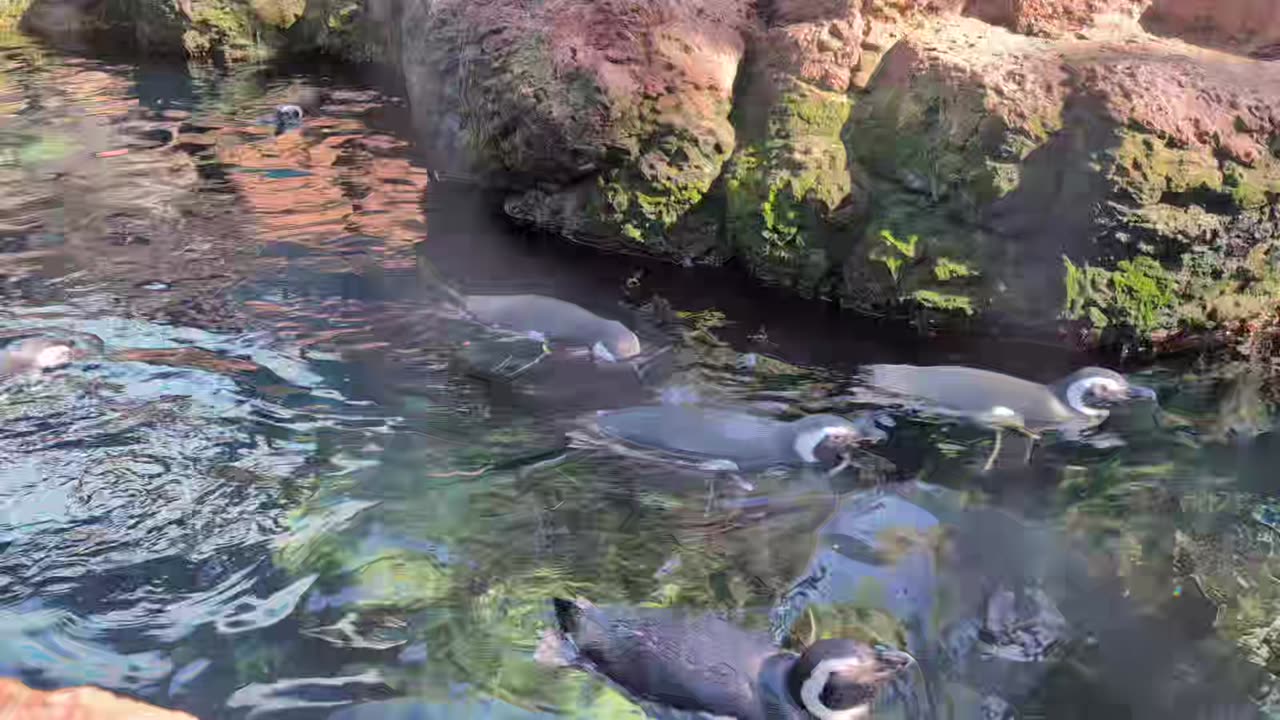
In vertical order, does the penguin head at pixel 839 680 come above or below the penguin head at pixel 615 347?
below

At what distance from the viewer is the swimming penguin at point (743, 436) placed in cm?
412

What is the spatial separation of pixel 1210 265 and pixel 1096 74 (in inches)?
42.7

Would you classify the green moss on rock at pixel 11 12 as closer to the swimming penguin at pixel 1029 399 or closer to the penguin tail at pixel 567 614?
the swimming penguin at pixel 1029 399

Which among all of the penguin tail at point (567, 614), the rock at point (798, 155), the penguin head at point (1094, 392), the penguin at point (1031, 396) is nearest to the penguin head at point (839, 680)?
the penguin tail at point (567, 614)

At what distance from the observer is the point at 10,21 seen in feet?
42.9

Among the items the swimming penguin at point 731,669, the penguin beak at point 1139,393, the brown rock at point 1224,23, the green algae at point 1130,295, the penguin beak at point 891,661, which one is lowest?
the swimming penguin at point 731,669

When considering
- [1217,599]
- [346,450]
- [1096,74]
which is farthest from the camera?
[1096,74]

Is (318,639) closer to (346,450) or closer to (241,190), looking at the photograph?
(346,450)

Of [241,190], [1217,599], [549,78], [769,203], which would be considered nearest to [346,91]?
[241,190]

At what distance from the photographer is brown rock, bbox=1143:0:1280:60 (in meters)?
5.96

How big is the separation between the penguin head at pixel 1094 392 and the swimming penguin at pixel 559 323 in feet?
6.35

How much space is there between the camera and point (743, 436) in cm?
418

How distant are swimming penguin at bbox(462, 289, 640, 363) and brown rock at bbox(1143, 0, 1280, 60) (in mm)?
3811

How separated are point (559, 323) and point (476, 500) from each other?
52.3 inches
